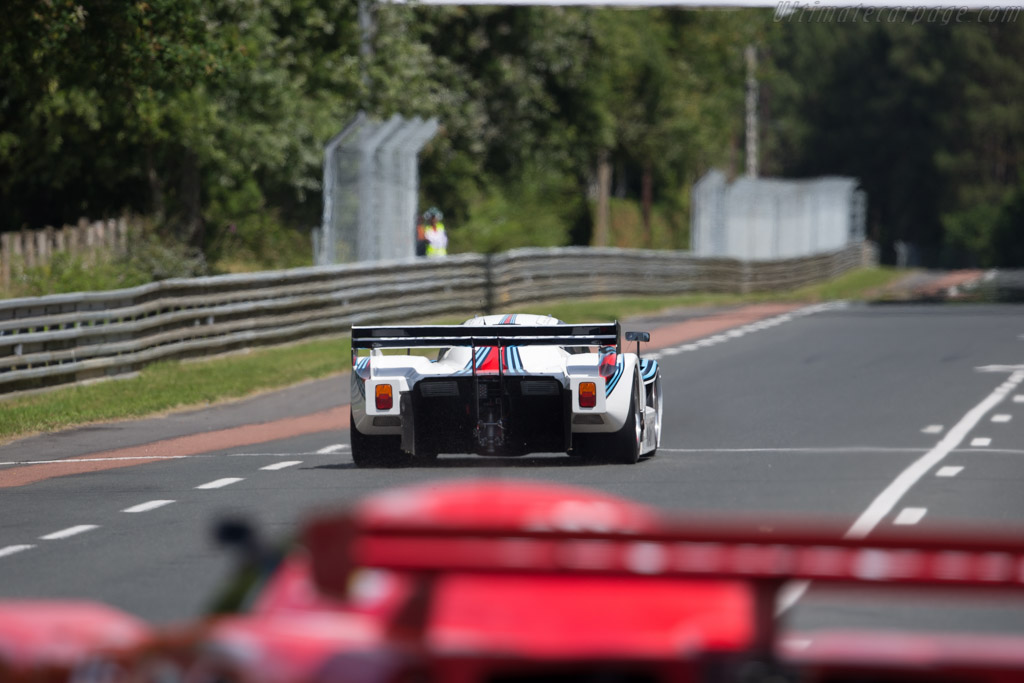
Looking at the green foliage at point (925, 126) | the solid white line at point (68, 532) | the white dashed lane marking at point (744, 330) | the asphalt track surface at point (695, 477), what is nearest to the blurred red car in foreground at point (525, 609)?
the asphalt track surface at point (695, 477)

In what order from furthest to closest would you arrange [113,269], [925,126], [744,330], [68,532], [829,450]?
1. [925,126]
2. [744,330]
3. [113,269]
4. [829,450]
5. [68,532]

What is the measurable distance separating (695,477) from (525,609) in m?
10.3

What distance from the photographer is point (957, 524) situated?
11602 millimetres

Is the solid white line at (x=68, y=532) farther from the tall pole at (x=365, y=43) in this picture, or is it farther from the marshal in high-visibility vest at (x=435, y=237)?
the marshal in high-visibility vest at (x=435, y=237)

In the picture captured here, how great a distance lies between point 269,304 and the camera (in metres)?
27.2

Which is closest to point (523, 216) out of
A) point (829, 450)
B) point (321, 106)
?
point (321, 106)

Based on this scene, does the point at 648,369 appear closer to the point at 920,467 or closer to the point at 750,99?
the point at 920,467

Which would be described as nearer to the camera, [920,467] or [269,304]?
[920,467]

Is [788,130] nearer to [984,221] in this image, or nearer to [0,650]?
[984,221]

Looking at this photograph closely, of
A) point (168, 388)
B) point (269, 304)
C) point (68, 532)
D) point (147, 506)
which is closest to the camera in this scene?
point (68, 532)

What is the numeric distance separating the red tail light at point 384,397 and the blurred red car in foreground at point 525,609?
10.5 m

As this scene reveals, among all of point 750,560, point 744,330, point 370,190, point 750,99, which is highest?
point 750,99

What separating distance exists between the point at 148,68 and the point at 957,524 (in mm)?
16326

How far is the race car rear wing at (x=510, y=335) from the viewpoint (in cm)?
1438
